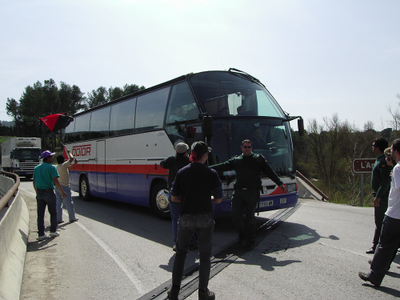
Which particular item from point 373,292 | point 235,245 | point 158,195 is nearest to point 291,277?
point 373,292

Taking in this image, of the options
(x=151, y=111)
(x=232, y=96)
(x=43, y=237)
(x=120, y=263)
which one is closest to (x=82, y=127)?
(x=151, y=111)

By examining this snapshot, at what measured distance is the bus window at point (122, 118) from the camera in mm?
10188

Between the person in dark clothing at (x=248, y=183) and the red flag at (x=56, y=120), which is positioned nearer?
the person in dark clothing at (x=248, y=183)

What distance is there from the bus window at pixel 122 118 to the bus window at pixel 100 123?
44cm

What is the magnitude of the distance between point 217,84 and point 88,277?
5.10 metres

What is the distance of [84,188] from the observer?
45.2 feet

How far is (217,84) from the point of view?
800 cm

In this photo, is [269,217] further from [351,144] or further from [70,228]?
[351,144]

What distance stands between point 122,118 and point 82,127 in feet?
13.0

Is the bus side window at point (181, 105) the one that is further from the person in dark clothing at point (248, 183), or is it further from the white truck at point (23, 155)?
the white truck at point (23, 155)

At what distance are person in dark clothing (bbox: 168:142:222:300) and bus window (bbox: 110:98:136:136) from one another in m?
6.65

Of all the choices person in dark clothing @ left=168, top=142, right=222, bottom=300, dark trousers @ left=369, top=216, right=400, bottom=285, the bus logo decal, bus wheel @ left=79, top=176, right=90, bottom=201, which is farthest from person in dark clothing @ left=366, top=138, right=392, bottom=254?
bus wheel @ left=79, top=176, right=90, bottom=201

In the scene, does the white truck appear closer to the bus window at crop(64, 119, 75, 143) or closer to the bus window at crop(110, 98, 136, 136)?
the bus window at crop(64, 119, 75, 143)

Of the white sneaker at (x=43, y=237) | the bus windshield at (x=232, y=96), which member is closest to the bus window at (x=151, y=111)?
the bus windshield at (x=232, y=96)
